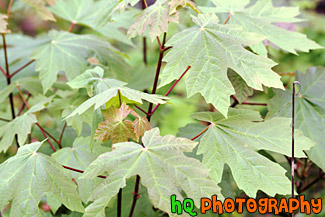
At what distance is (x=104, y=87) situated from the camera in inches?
39.8

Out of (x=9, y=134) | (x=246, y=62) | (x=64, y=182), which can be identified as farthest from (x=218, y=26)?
(x=9, y=134)

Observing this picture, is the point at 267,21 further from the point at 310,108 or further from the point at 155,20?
the point at 155,20

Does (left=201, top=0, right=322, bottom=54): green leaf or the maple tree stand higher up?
(left=201, top=0, right=322, bottom=54): green leaf

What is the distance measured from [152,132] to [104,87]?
25cm

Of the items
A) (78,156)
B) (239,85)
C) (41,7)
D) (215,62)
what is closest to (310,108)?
(239,85)

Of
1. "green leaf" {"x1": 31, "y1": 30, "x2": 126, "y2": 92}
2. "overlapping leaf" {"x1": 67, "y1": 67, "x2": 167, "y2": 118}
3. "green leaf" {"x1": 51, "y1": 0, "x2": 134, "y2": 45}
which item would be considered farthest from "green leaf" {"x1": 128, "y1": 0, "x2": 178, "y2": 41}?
"green leaf" {"x1": 51, "y1": 0, "x2": 134, "y2": 45}

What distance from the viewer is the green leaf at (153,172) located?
76cm

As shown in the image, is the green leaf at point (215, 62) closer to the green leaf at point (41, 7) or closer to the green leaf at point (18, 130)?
the green leaf at point (18, 130)

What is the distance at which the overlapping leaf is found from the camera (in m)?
0.85

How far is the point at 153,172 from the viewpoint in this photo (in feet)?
2.53

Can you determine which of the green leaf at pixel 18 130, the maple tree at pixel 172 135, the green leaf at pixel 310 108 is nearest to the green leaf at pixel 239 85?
the maple tree at pixel 172 135

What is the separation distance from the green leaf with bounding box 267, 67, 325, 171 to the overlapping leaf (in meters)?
0.43

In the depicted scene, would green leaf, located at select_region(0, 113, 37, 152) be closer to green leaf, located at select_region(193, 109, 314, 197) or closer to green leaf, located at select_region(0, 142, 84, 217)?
green leaf, located at select_region(0, 142, 84, 217)

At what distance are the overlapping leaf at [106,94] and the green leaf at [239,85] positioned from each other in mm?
255
